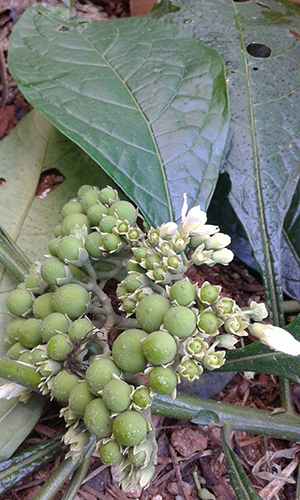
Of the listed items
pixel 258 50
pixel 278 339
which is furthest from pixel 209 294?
pixel 258 50

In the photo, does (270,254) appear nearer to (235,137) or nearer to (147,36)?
(235,137)

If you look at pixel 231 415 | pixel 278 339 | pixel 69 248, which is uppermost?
pixel 69 248


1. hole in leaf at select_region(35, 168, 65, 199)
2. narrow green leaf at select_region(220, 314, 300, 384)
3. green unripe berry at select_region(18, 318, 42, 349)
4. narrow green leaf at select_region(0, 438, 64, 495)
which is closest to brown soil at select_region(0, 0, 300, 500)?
narrow green leaf at select_region(0, 438, 64, 495)

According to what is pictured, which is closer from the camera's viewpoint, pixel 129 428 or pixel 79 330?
pixel 129 428

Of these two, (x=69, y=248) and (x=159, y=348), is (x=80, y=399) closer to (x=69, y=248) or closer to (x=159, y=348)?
(x=159, y=348)

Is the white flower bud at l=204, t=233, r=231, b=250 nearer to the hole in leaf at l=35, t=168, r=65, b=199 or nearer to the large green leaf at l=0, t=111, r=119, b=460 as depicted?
the large green leaf at l=0, t=111, r=119, b=460

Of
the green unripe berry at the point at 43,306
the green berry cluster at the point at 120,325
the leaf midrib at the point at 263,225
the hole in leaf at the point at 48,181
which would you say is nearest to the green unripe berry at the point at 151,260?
the green berry cluster at the point at 120,325

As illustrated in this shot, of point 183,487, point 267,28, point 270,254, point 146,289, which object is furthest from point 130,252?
point 267,28
